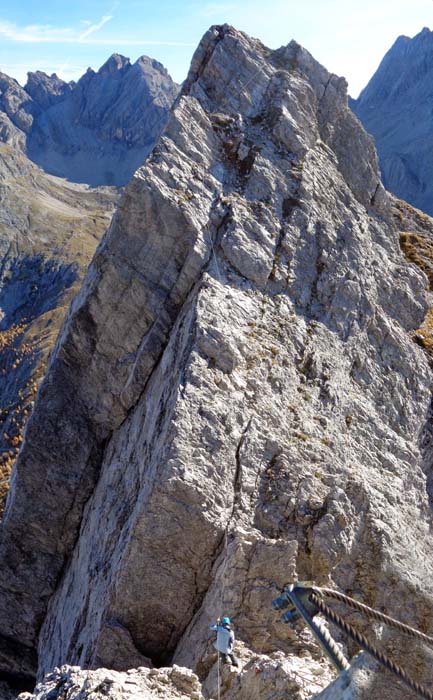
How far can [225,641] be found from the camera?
1323 cm

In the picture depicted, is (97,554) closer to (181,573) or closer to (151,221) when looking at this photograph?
(181,573)

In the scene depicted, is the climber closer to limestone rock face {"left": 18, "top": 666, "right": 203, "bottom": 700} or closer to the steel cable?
limestone rock face {"left": 18, "top": 666, "right": 203, "bottom": 700}

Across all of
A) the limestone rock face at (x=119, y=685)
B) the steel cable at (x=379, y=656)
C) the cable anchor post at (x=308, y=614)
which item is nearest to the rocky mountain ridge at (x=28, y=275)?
the limestone rock face at (x=119, y=685)

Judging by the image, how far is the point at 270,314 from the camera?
21219 millimetres

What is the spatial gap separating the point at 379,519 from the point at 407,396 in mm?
7355

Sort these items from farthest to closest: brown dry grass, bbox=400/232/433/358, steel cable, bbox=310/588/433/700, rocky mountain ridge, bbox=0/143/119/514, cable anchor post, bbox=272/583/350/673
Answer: rocky mountain ridge, bbox=0/143/119/514, brown dry grass, bbox=400/232/433/358, cable anchor post, bbox=272/583/350/673, steel cable, bbox=310/588/433/700

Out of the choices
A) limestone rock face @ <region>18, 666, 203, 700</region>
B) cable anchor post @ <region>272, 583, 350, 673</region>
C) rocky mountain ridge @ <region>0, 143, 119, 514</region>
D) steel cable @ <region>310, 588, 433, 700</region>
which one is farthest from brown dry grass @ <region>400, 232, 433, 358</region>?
rocky mountain ridge @ <region>0, 143, 119, 514</region>

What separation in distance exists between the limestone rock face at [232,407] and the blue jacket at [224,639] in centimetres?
72

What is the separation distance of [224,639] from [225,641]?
0.16 feet

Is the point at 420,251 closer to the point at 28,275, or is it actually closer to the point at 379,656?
the point at 379,656

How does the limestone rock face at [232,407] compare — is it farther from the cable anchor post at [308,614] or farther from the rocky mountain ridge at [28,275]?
the rocky mountain ridge at [28,275]

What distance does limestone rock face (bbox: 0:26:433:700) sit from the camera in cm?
1591

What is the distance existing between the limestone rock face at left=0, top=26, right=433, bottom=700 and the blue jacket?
725 mm

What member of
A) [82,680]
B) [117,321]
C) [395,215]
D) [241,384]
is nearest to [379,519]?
[241,384]
